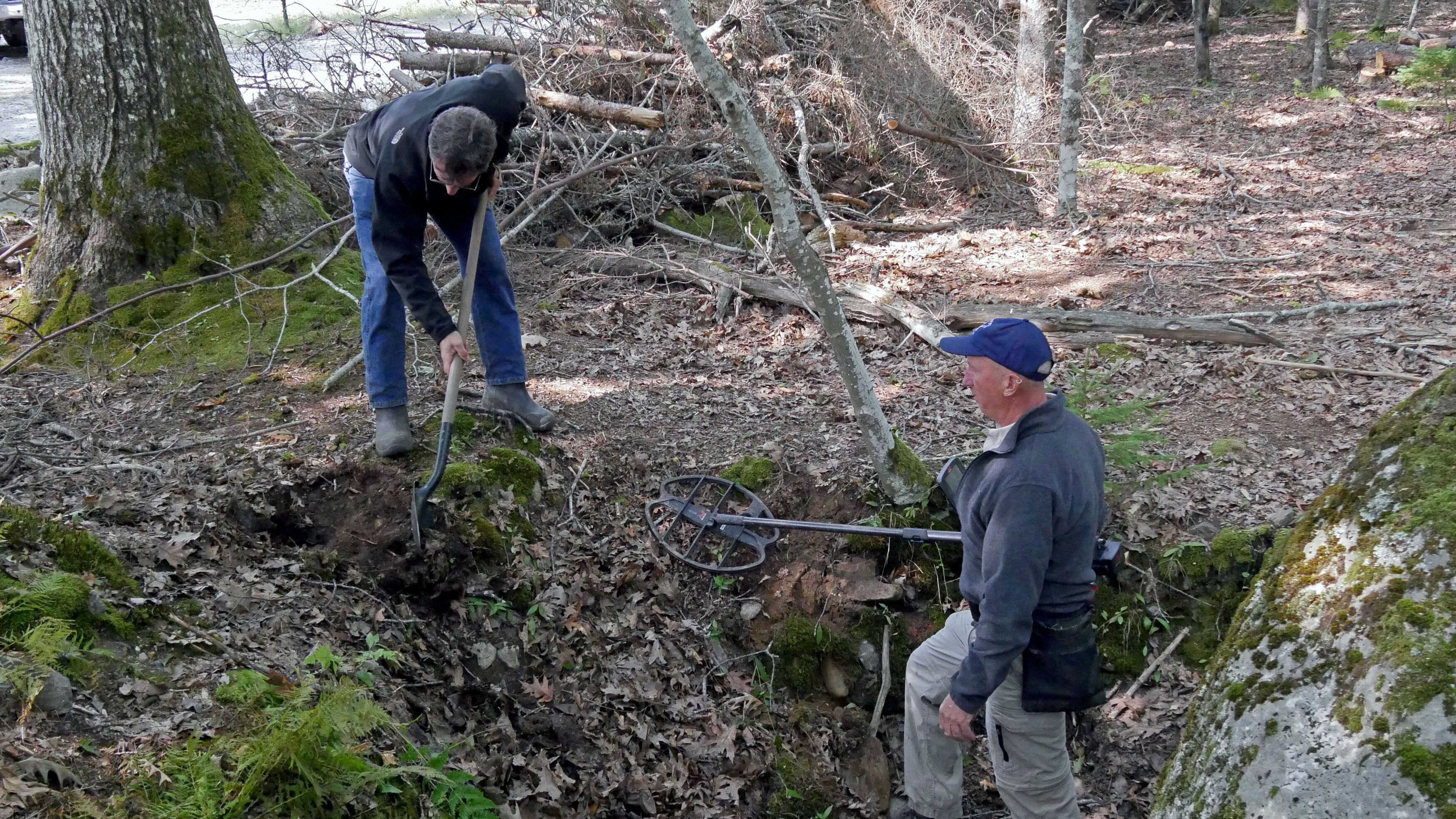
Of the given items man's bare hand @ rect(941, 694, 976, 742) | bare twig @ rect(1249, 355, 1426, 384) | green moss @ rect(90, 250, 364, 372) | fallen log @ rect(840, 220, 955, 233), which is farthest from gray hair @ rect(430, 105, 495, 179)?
fallen log @ rect(840, 220, 955, 233)

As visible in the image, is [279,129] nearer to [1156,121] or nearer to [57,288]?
[57,288]

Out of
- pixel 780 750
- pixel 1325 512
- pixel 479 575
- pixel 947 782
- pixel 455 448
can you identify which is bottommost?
pixel 780 750

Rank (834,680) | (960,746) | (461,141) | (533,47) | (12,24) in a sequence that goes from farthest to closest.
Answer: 1. (12,24)
2. (533,47)
3. (834,680)
4. (960,746)
5. (461,141)

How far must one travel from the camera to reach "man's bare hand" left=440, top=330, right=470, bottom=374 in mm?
4262

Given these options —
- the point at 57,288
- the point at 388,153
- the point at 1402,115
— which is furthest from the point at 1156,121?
the point at 57,288

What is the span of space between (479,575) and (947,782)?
2419 millimetres

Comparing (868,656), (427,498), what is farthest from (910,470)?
(427,498)

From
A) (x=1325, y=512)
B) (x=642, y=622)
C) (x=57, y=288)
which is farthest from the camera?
(x=57, y=288)

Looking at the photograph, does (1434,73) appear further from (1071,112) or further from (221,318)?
(221,318)

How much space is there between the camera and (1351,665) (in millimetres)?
2176

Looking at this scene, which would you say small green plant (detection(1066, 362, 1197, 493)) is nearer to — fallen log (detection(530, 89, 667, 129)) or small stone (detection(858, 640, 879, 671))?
small stone (detection(858, 640, 879, 671))

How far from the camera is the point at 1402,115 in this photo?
13.2 meters

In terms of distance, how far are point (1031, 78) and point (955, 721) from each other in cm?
1002

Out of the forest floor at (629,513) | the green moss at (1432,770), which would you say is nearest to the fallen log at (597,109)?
the forest floor at (629,513)
